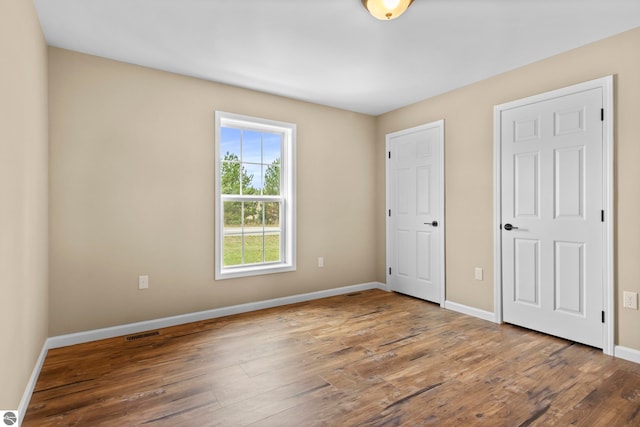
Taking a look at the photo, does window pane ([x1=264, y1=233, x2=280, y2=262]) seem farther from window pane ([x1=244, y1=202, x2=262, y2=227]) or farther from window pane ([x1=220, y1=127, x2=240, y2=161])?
window pane ([x1=220, y1=127, x2=240, y2=161])

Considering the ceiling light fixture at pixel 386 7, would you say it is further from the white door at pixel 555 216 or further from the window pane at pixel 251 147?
the window pane at pixel 251 147

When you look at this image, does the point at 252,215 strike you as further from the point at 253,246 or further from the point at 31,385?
the point at 31,385

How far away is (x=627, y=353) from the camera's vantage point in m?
2.51

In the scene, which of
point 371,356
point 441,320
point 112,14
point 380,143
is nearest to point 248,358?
point 371,356

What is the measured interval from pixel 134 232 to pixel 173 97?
137 centimetres

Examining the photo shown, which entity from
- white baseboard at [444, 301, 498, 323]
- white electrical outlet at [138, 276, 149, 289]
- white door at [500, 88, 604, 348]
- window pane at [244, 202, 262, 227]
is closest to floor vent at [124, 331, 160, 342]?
white electrical outlet at [138, 276, 149, 289]

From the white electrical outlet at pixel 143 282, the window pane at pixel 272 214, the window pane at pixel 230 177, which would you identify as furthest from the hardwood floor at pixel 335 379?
the window pane at pixel 230 177

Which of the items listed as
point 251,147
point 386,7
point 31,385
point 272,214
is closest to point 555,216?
point 386,7

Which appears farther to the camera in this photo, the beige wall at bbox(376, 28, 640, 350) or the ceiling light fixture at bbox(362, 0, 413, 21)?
the beige wall at bbox(376, 28, 640, 350)

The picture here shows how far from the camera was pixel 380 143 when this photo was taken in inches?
188

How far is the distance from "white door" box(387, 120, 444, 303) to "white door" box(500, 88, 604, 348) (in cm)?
77

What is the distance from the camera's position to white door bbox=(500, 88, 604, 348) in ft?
8.86

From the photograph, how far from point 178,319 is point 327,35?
9.65 feet

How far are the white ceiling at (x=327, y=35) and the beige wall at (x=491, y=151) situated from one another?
16 cm
